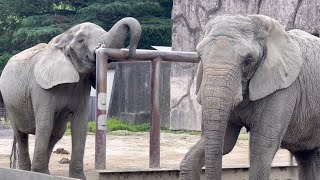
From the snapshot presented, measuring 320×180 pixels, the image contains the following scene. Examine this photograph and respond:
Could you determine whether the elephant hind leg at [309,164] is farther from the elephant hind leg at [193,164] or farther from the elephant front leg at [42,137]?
the elephant front leg at [42,137]

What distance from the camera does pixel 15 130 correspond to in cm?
1009


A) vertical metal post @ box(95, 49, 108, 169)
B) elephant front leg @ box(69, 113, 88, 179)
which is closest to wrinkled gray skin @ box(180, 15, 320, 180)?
vertical metal post @ box(95, 49, 108, 169)

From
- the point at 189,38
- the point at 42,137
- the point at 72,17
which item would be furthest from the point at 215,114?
the point at 72,17

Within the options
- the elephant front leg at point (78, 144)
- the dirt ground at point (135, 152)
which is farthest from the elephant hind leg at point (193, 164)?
the dirt ground at point (135, 152)

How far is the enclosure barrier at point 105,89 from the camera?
8.67 meters

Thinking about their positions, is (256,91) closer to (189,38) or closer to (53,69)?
(53,69)

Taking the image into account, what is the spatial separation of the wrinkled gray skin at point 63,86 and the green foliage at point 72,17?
1522 centimetres

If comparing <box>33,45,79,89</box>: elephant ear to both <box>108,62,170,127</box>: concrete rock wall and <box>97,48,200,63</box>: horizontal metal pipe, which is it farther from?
<box>108,62,170,127</box>: concrete rock wall

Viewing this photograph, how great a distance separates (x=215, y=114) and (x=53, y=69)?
3.04m

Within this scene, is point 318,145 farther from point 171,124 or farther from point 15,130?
point 171,124

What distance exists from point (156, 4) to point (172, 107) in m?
9.23

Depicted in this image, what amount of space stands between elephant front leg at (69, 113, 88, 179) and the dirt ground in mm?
1082

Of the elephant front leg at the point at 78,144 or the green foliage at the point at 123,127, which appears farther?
the green foliage at the point at 123,127

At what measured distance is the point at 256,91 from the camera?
7031 mm
